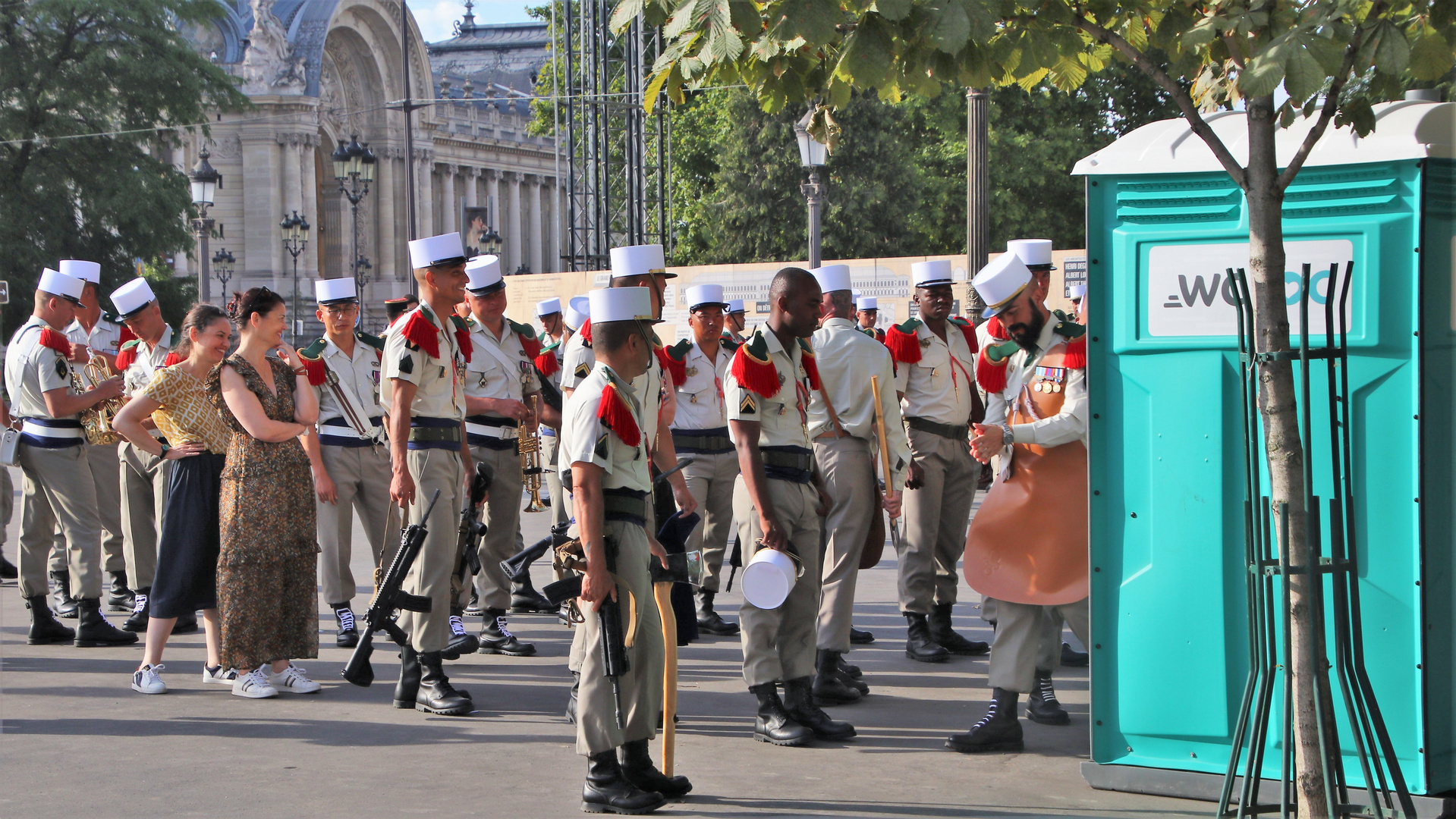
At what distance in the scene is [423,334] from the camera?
271 inches

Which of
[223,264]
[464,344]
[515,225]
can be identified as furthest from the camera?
[515,225]

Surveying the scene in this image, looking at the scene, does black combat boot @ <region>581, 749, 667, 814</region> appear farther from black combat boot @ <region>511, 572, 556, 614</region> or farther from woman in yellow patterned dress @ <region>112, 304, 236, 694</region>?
black combat boot @ <region>511, 572, 556, 614</region>

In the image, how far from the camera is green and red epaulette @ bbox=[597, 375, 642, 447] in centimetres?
516

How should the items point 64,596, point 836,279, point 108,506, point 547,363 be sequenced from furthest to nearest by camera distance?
point 547,363 → point 64,596 → point 108,506 → point 836,279

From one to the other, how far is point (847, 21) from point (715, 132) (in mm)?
34951

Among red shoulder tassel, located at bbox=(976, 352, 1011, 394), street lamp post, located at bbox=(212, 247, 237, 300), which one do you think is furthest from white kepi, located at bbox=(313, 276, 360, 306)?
street lamp post, located at bbox=(212, 247, 237, 300)

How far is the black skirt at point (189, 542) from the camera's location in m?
7.16

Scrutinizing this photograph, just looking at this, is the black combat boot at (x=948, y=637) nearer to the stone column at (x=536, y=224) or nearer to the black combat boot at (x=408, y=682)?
the black combat boot at (x=408, y=682)

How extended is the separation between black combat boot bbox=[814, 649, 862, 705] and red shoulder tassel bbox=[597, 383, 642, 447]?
2200 mm

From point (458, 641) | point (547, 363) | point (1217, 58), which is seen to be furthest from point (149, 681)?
point (1217, 58)

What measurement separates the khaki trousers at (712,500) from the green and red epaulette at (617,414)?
3974 millimetres

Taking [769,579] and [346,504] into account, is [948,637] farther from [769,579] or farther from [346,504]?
[346,504]

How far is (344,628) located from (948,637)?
3.40 metres

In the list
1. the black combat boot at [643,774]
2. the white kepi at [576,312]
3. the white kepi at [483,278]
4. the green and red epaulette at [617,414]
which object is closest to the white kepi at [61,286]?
the white kepi at [483,278]
